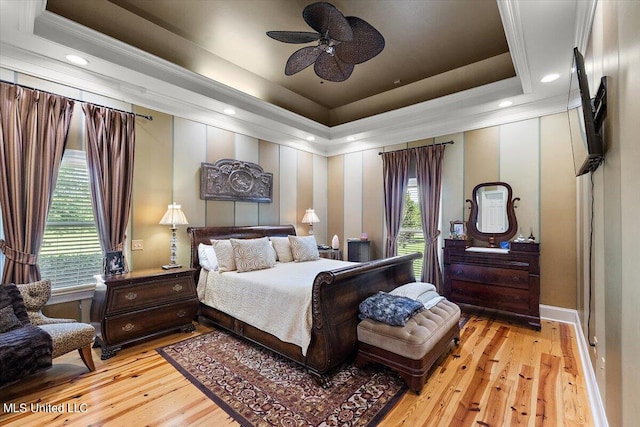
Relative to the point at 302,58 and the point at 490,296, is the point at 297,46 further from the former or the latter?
the point at 490,296

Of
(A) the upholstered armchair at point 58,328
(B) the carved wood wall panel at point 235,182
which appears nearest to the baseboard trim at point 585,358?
(A) the upholstered armchair at point 58,328

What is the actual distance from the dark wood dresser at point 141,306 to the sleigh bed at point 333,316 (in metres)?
0.42

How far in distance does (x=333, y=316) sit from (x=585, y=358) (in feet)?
7.74

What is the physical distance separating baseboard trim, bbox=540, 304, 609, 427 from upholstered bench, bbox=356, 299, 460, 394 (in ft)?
3.32

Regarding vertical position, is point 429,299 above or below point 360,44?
below

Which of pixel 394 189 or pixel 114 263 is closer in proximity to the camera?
pixel 114 263

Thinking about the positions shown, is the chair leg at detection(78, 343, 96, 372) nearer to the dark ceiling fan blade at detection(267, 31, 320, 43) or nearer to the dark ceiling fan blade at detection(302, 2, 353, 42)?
the dark ceiling fan blade at detection(267, 31, 320, 43)

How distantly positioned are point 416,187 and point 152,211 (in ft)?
13.2

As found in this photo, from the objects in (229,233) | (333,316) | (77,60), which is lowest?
(333,316)

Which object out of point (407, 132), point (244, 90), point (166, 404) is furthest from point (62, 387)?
point (407, 132)

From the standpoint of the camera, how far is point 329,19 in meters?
2.34

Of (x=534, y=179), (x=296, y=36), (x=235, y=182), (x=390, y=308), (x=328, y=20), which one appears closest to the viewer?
(x=328, y=20)

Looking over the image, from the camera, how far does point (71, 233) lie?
10.2ft

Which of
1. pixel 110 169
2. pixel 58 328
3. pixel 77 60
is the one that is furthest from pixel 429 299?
pixel 77 60
